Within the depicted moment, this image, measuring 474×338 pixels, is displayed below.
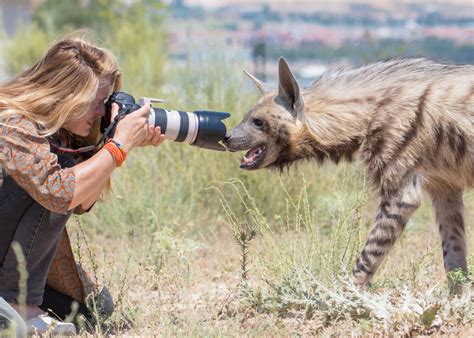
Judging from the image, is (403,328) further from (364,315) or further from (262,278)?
(262,278)

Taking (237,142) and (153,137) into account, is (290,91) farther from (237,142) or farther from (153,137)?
A: (153,137)

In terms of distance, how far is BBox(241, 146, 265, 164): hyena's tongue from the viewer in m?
5.33

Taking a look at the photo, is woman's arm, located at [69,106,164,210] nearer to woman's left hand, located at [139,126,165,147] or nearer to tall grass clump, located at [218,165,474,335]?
woman's left hand, located at [139,126,165,147]

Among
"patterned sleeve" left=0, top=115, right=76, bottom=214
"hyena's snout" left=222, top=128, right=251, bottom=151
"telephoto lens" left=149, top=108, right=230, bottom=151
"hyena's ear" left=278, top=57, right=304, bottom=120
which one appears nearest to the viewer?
"patterned sleeve" left=0, top=115, right=76, bottom=214

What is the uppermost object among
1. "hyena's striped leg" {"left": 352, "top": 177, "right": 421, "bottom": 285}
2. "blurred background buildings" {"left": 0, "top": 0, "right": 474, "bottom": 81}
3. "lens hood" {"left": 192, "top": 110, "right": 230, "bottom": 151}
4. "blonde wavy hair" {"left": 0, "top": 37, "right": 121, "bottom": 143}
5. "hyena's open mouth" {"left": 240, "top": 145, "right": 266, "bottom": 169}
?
"blonde wavy hair" {"left": 0, "top": 37, "right": 121, "bottom": 143}

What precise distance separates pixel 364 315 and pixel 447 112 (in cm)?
121

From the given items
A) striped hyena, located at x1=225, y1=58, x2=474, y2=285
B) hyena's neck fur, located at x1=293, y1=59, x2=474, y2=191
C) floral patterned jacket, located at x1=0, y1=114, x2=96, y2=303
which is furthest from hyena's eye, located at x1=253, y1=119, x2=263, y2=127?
floral patterned jacket, located at x1=0, y1=114, x2=96, y2=303

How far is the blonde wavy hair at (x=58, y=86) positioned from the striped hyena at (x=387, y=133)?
1.21m

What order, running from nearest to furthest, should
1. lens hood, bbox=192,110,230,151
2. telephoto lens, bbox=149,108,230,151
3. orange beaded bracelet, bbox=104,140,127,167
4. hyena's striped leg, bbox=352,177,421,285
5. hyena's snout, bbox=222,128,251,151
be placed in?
orange beaded bracelet, bbox=104,140,127,167
telephoto lens, bbox=149,108,230,151
lens hood, bbox=192,110,230,151
hyena's striped leg, bbox=352,177,421,285
hyena's snout, bbox=222,128,251,151

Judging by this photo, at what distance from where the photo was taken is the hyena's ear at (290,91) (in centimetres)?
511

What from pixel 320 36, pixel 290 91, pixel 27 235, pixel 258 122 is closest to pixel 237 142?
pixel 258 122

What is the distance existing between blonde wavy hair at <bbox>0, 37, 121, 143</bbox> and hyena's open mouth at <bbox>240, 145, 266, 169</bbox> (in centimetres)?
131

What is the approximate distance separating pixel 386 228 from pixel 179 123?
1265 mm

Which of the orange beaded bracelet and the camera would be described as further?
the camera
